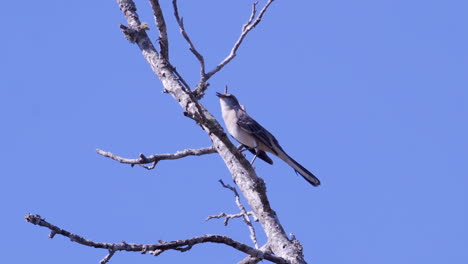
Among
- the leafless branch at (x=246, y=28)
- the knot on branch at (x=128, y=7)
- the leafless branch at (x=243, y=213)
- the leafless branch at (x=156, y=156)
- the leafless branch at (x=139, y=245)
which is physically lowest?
the leafless branch at (x=139, y=245)

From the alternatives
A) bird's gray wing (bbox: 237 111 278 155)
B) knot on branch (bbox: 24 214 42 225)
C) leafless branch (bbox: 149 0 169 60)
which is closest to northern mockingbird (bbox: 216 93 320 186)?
bird's gray wing (bbox: 237 111 278 155)

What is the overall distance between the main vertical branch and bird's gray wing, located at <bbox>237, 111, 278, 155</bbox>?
179 cm

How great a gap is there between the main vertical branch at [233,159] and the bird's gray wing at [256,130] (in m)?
1.79

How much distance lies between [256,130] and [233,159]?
2256 mm

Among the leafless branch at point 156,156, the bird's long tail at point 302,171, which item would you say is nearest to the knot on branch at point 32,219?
the leafless branch at point 156,156

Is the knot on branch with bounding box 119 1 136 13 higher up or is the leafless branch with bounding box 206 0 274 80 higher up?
the knot on branch with bounding box 119 1 136 13

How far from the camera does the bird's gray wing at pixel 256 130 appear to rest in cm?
805

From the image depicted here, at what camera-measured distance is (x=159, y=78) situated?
650 cm

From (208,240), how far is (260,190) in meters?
1.20

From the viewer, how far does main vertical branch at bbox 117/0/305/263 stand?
506cm

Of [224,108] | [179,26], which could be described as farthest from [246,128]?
[179,26]

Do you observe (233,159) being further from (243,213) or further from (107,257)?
(107,257)

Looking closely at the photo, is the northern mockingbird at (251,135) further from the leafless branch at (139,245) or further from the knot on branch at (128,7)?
the leafless branch at (139,245)

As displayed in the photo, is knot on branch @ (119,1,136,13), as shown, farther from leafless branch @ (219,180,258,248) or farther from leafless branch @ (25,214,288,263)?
leafless branch @ (25,214,288,263)
